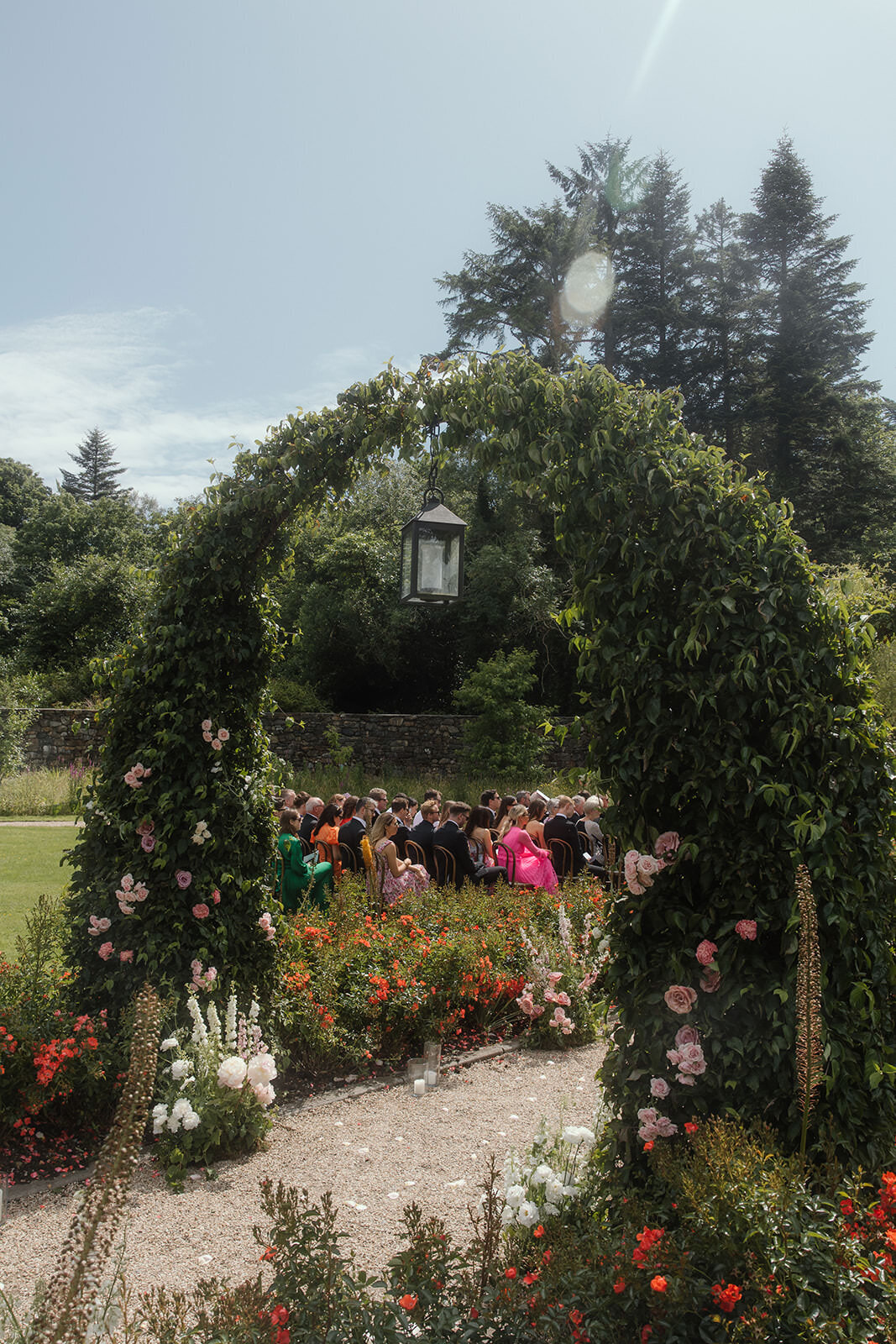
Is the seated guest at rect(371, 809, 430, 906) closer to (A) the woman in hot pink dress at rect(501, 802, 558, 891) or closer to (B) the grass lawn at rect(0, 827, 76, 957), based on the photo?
(A) the woman in hot pink dress at rect(501, 802, 558, 891)

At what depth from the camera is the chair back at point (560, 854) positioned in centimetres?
931

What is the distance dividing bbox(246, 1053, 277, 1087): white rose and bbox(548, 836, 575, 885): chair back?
17.4ft

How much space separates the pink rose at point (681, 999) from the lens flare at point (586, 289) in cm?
2489

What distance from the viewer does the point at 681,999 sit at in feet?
10.4

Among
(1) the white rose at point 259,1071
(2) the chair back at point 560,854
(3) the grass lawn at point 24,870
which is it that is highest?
(2) the chair back at point 560,854

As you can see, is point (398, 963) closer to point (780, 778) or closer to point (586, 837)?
point (780, 778)

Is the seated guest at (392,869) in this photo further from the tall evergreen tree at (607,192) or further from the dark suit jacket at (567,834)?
the tall evergreen tree at (607,192)

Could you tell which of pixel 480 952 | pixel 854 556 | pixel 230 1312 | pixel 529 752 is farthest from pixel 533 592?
pixel 230 1312

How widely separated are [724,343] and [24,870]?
930 inches

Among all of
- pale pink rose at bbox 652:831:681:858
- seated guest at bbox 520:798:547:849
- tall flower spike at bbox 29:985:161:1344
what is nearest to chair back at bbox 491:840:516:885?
seated guest at bbox 520:798:547:849

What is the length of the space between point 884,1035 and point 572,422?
2.51 m

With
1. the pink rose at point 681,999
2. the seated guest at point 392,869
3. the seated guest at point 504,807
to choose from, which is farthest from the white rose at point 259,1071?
the seated guest at point 504,807

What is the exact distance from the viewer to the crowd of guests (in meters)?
7.83

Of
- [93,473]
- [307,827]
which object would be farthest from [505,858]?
[93,473]
